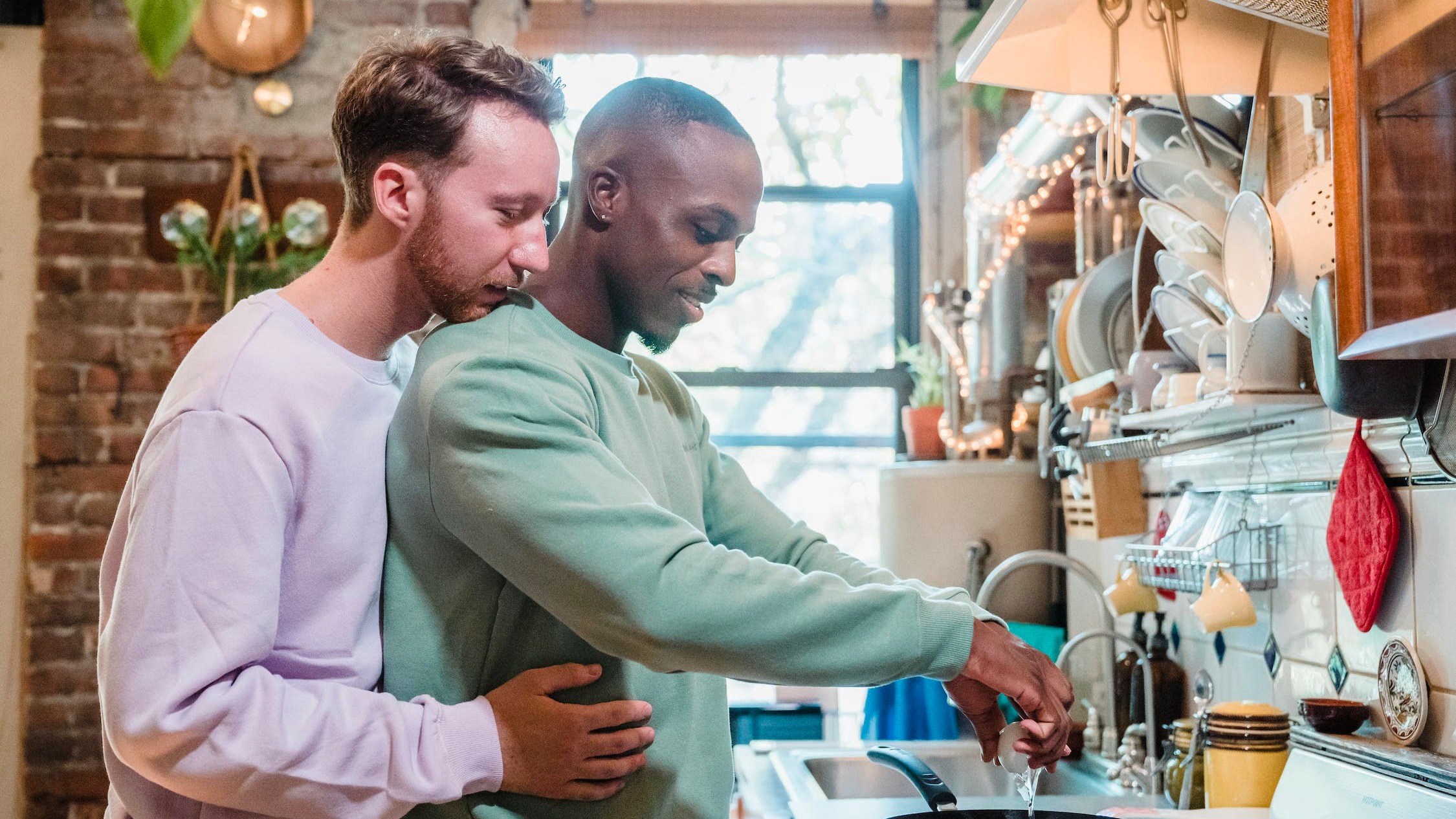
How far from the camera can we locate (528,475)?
886 mm

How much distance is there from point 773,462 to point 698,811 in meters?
2.43

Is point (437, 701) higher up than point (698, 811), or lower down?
higher up

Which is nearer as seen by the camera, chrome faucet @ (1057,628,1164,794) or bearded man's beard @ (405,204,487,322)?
bearded man's beard @ (405,204,487,322)

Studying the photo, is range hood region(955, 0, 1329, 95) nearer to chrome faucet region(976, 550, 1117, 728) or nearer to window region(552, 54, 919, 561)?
chrome faucet region(976, 550, 1117, 728)

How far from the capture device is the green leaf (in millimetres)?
2602

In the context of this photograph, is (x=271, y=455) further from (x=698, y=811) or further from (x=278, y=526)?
(x=698, y=811)

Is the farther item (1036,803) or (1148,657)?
(1148,657)

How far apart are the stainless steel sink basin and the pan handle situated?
0.24 m

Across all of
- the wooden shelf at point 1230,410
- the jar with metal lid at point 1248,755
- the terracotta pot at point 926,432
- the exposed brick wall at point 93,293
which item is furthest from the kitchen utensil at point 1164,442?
the exposed brick wall at point 93,293

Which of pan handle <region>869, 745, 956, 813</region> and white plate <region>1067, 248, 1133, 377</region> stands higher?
white plate <region>1067, 248, 1133, 377</region>

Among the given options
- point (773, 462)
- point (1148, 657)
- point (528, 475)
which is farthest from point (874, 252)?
point (528, 475)

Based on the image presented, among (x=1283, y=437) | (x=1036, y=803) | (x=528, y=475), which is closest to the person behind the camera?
(x=528, y=475)

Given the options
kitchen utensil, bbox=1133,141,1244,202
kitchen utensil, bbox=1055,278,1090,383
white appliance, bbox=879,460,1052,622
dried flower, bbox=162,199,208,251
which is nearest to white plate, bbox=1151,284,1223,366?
kitchen utensil, bbox=1133,141,1244,202

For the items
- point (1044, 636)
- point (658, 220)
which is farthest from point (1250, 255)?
point (1044, 636)
